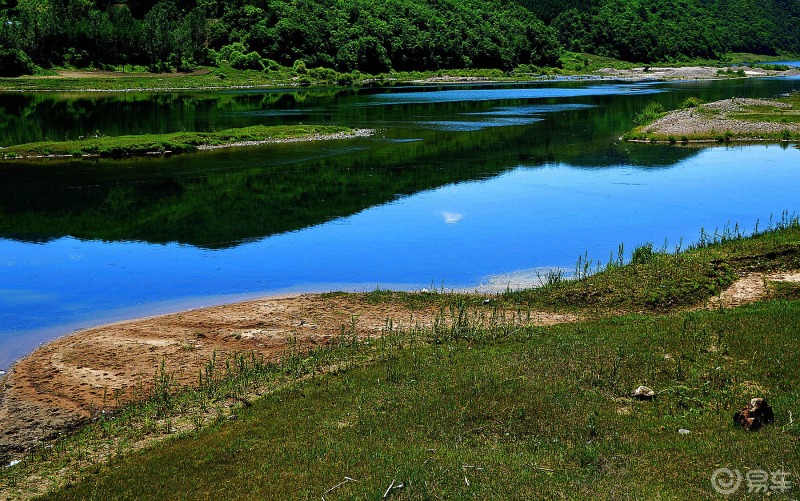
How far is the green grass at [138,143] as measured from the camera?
59594mm

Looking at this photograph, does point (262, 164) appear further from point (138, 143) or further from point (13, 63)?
point (13, 63)

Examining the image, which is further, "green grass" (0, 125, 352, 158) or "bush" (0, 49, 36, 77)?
"bush" (0, 49, 36, 77)

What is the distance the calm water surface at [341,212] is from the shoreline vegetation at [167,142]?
10.5 feet

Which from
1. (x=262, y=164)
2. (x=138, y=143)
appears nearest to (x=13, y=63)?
(x=138, y=143)

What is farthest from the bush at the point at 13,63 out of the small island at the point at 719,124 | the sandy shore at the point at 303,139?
the small island at the point at 719,124

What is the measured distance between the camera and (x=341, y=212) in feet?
139

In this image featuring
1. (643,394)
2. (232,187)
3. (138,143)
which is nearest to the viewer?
(643,394)

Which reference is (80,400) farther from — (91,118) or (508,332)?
(91,118)

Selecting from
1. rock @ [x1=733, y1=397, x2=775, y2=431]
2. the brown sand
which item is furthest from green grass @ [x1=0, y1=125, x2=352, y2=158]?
rock @ [x1=733, y1=397, x2=775, y2=431]

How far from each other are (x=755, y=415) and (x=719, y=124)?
69.0 m

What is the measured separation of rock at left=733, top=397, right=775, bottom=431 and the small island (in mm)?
60310

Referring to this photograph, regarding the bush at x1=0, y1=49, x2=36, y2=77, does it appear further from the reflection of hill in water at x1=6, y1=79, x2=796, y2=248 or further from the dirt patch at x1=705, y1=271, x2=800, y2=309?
the dirt patch at x1=705, y1=271, x2=800, y2=309

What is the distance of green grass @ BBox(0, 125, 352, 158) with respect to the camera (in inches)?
2346

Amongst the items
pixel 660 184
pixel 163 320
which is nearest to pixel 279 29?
pixel 660 184
